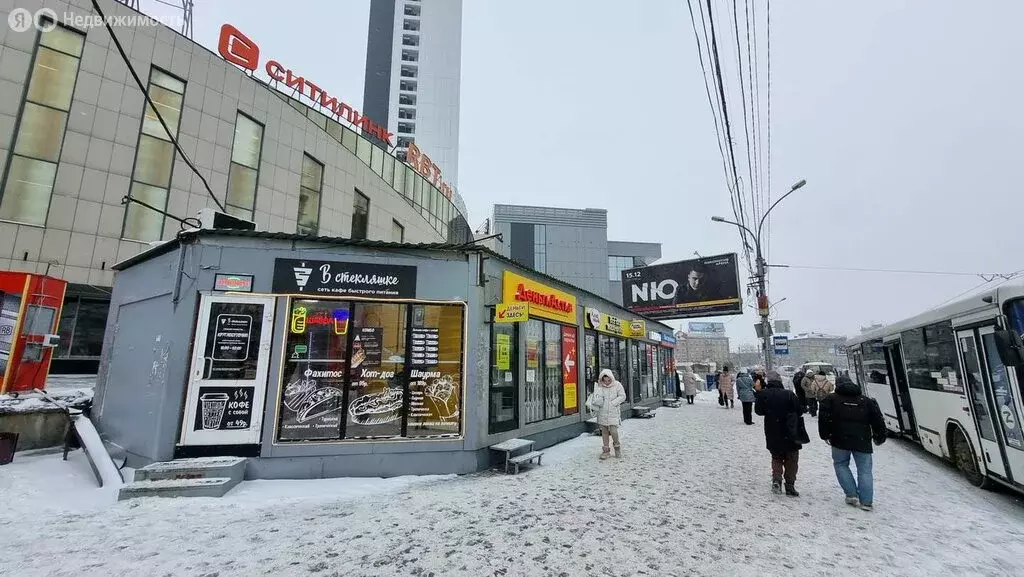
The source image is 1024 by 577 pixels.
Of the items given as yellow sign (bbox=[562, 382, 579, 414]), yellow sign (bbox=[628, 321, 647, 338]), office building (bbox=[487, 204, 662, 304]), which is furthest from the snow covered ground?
office building (bbox=[487, 204, 662, 304])

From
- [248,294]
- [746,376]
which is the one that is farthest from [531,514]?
[746,376]

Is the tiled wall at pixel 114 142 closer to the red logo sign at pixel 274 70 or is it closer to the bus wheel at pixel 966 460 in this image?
the red logo sign at pixel 274 70

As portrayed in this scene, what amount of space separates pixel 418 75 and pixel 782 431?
75872mm

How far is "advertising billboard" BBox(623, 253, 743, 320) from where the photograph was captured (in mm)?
Answer: 27922

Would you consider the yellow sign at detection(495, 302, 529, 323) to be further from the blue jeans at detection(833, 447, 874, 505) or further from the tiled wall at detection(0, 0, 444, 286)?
the tiled wall at detection(0, 0, 444, 286)

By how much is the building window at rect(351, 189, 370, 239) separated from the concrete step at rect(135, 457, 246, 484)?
66.1ft

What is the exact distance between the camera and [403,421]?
753 centimetres

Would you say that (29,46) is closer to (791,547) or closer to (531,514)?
(531,514)

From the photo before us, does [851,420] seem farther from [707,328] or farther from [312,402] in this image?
[707,328]

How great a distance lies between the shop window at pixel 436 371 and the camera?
7.66 m

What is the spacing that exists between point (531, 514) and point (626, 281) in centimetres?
2833

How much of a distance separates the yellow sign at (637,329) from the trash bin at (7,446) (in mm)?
16008

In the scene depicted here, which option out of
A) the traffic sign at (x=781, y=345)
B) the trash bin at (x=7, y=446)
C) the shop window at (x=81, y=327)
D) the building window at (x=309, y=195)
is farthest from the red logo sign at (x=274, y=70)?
the traffic sign at (x=781, y=345)

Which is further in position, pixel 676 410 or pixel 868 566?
pixel 676 410
